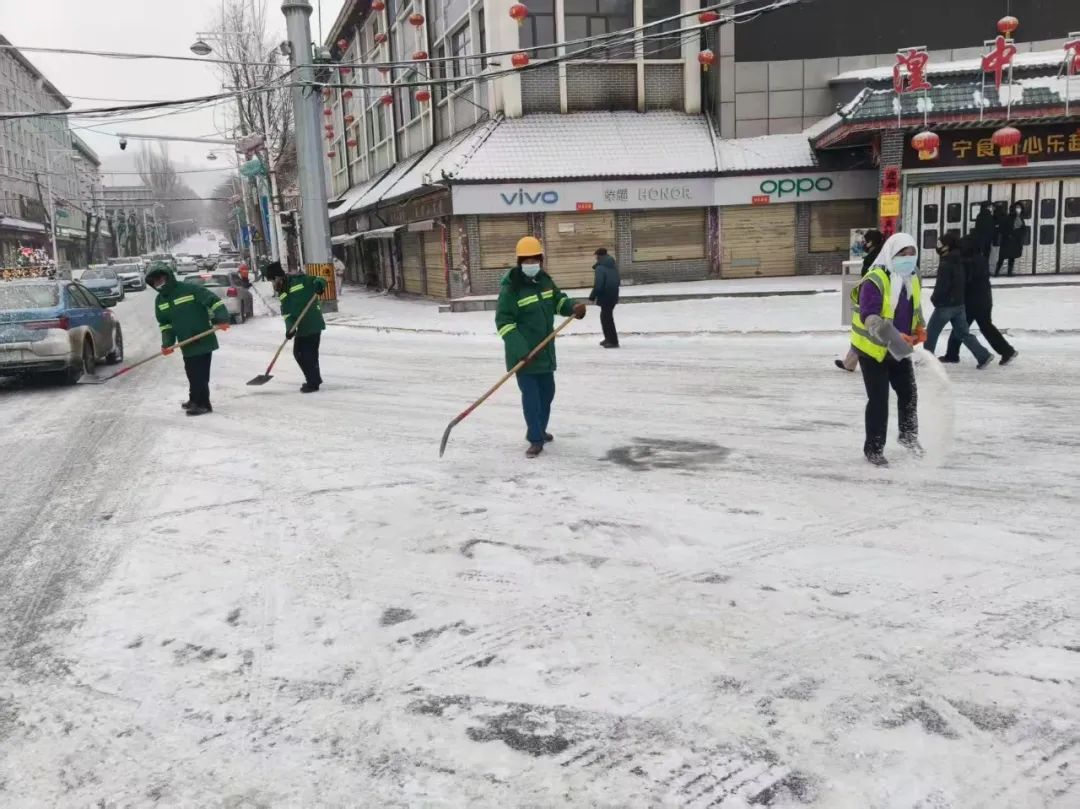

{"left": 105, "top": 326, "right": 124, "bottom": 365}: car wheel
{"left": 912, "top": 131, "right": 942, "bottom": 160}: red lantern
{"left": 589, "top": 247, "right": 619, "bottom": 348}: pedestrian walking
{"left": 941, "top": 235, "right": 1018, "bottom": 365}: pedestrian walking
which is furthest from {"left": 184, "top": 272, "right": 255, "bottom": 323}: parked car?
{"left": 941, "top": 235, "right": 1018, "bottom": 365}: pedestrian walking

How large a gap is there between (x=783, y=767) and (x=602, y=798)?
1.93 feet

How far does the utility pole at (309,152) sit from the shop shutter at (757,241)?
10.2m

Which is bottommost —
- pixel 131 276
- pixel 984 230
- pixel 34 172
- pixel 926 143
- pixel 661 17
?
pixel 984 230

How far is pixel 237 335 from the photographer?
701 inches

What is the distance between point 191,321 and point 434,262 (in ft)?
49.9

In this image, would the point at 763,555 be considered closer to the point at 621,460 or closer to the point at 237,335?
the point at 621,460

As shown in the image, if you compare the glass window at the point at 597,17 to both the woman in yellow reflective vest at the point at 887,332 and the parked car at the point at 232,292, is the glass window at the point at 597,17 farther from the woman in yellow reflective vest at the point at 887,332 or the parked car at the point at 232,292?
the woman in yellow reflective vest at the point at 887,332

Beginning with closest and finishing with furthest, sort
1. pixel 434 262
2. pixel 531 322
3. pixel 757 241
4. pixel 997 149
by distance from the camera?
pixel 531 322
pixel 997 149
pixel 757 241
pixel 434 262

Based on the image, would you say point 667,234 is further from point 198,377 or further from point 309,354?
point 198,377

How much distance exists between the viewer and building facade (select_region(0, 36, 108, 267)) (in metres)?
59.6

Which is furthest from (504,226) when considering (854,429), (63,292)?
(854,429)

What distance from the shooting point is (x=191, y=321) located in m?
8.98

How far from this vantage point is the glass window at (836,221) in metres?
22.2

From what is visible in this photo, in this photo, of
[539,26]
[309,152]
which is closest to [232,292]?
[309,152]
